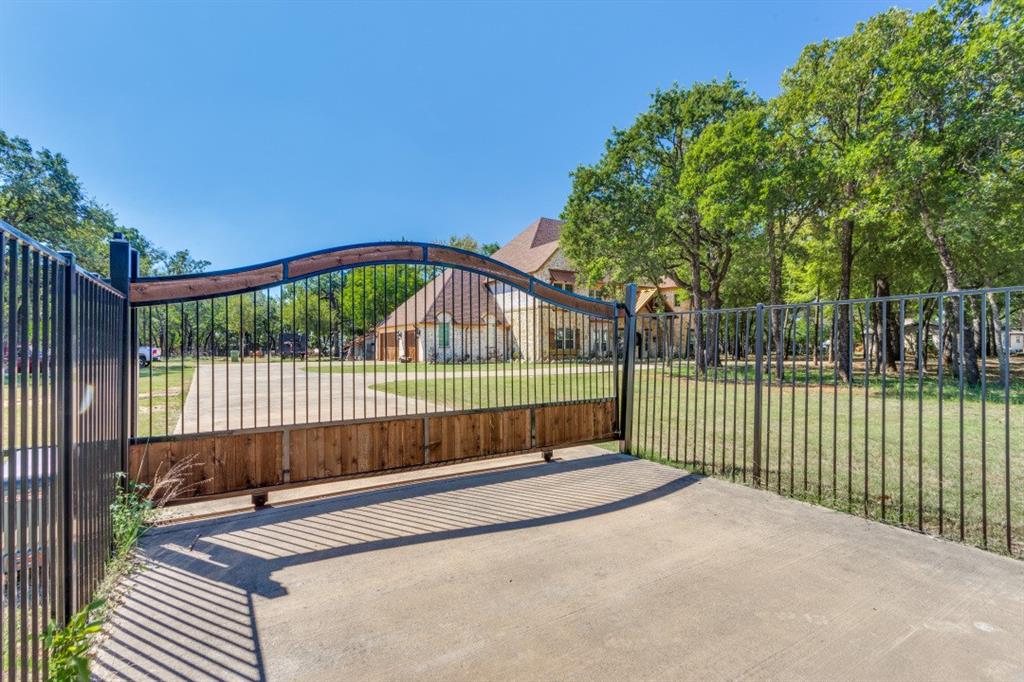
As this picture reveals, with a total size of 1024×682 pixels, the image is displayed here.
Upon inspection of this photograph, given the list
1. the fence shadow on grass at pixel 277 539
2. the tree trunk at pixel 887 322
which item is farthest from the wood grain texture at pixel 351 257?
the tree trunk at pixel 887 322

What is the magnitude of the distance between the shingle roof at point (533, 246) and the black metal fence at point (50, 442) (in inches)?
1206

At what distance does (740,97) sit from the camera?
16.5 meters

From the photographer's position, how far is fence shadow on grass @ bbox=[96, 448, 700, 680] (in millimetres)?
2121

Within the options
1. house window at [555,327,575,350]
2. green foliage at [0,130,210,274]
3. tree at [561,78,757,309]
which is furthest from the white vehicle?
tree at [561,78,757,309]

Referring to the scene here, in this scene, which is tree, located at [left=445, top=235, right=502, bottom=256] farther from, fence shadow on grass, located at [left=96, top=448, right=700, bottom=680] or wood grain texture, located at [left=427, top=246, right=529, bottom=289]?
fence shadow on grass, located at [left=96, top=448, right=700, bottom=680]

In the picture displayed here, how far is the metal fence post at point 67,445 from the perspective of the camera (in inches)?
77.4

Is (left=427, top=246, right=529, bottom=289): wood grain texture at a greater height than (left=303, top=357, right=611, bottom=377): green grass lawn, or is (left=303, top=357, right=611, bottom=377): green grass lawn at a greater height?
(left=427, top=246, right=529, bottom=289): wood grain texture

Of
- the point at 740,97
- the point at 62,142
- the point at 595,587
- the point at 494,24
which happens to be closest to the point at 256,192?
the point at 62,142

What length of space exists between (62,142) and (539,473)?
25.6m

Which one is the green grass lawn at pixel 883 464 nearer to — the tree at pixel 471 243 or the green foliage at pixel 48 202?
the green foliage at pixel 48 202

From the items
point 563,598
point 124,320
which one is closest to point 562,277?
point 124,320

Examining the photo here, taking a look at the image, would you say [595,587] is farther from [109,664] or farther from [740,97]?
[740,97]

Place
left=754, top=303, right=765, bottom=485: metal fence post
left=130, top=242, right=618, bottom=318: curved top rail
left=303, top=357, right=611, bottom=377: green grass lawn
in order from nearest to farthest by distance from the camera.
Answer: left=130, top=242, right=618, bottom=318: curved top rail < left=754, top=303, right=765, bottom=485: metal fence post < left=303, top=357, right=611, bottom=377: green grass lawn

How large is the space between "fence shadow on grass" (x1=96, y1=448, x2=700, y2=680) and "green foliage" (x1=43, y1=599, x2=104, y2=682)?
0.21 meters
